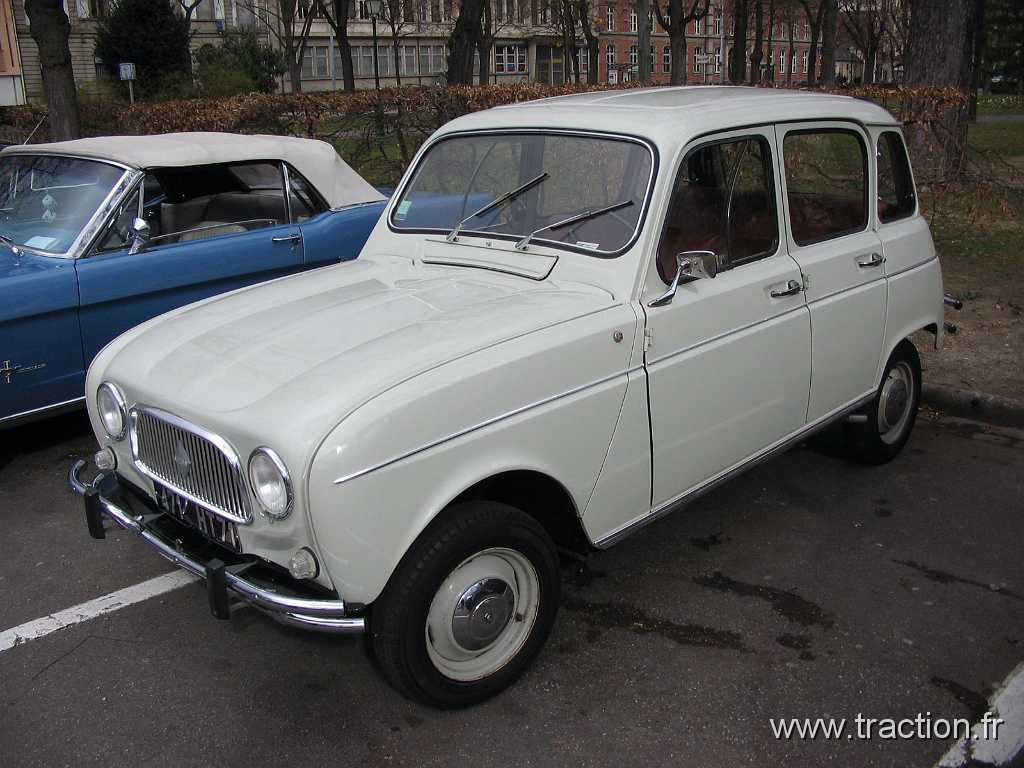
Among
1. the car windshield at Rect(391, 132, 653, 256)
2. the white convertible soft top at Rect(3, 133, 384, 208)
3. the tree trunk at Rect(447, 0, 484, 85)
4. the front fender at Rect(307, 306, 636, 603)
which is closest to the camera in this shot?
the front fender at Rect(307, 306, 636, 603)

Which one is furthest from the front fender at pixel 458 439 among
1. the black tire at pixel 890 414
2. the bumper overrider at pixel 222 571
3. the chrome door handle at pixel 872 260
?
the black tire at pixel 890 414

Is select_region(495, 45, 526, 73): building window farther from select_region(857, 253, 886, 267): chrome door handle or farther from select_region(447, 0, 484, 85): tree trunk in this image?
select_region(857, 253, 886, 267): chrome door handle

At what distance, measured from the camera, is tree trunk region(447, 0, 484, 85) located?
15.6 m

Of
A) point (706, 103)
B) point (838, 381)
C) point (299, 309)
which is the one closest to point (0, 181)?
point (299, 309)

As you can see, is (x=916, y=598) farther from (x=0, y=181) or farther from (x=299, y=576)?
(x=0, y=181)

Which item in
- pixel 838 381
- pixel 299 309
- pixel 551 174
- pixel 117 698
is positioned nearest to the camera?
pixel 117 698

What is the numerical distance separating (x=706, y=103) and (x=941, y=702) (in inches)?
98.2

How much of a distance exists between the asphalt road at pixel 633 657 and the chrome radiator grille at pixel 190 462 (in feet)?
2.59

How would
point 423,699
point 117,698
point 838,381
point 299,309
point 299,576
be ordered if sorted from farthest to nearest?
point 838,381, point 299,309, point 117,698, point 423,699, point 299,576

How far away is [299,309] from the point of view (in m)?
3.61

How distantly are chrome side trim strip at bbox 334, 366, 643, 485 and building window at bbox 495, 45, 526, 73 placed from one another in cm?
7206

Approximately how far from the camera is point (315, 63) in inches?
2466

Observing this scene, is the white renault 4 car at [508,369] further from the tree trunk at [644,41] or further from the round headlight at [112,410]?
the tree trunk at [644,41]

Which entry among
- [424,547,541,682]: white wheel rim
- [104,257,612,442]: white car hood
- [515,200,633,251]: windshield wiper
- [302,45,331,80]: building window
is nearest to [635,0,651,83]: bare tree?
[515,200,633,251]: windshield wiper
